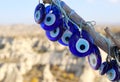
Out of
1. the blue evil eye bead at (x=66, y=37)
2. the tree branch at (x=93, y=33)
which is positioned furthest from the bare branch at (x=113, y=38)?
the blue evil eye bead at (x=66, y=37)

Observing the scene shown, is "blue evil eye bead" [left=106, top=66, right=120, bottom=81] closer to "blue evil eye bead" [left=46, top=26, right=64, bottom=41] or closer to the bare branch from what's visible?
the bare branch

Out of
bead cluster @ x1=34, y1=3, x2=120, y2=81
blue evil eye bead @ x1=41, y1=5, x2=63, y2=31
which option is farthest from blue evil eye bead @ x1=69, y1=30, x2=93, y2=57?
blue evil eye bead @ x1=41, y1=5, x2=63, y2=31

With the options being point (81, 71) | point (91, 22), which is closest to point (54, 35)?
point (91, 22)

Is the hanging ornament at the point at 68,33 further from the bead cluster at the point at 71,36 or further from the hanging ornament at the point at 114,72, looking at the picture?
the hanging ornament at the point at 114,72

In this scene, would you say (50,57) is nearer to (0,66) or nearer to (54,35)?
(0,66)

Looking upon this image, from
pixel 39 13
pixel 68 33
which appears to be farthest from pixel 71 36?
pixel 39 13

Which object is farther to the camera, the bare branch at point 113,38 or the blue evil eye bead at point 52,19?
the blue evil eye bead at point 52,19
